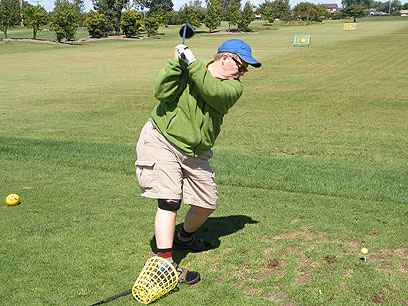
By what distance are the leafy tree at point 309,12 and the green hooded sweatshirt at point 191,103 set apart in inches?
5228

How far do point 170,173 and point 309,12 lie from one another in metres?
135

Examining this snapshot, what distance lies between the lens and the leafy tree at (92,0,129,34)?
7888 cm

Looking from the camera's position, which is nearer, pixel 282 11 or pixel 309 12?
pixel 282 11

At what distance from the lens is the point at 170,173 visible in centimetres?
446

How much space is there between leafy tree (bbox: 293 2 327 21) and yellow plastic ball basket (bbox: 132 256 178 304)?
438 ft

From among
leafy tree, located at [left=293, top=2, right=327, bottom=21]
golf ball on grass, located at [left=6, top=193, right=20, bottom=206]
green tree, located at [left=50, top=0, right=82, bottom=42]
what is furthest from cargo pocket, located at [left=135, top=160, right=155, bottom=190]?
leafy tree, located at [left=293, top=2, right=327, bottom=21]

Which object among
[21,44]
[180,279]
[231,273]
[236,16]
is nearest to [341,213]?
[231,273]

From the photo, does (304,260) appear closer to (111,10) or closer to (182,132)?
(182,132)

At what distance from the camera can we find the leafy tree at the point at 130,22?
229 feet

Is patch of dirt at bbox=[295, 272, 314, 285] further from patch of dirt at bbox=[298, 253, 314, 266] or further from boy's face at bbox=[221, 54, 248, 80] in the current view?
boy's face at bbox=[221, 54, 248, 80]

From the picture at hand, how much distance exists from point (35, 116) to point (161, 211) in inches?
466

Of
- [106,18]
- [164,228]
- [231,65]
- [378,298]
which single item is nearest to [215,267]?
[164,228]

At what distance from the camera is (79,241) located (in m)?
5.04

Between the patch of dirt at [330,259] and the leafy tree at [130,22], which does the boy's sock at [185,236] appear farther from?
the leafy tree at [130,22]
